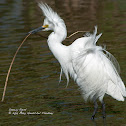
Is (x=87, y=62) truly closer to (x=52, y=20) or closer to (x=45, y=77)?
(x=52, y=20)

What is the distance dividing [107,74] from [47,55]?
414 centimetres

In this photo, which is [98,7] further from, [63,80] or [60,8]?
[63,80]

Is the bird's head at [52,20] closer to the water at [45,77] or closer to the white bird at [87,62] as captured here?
the white bird at [87,62]

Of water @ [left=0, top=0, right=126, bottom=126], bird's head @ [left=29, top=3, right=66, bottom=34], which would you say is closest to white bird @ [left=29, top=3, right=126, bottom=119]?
bird's head @ [left=29, top=3, right=66, bottom=34]

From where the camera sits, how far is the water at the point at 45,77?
6.29m

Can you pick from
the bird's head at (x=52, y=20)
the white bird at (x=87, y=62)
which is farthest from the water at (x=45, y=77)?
the bird's head at (x=52, y=20)

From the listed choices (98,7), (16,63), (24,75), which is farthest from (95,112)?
(98,7)

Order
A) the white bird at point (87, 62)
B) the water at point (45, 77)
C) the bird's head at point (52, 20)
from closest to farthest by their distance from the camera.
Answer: the white bird at point (87, 62), the bird's head at point (52, 20), the water at point (45, 77)

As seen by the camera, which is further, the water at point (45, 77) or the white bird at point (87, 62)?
the water at point (45, 77)

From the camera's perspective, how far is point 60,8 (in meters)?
18.6

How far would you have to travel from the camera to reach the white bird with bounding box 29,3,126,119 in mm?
5965

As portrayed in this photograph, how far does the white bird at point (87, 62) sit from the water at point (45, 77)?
483mm

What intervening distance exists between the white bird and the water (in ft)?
1.58

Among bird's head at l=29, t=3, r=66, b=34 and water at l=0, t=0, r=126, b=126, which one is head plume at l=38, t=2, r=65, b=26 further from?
water at l=0, t=0, r=126, b=126
